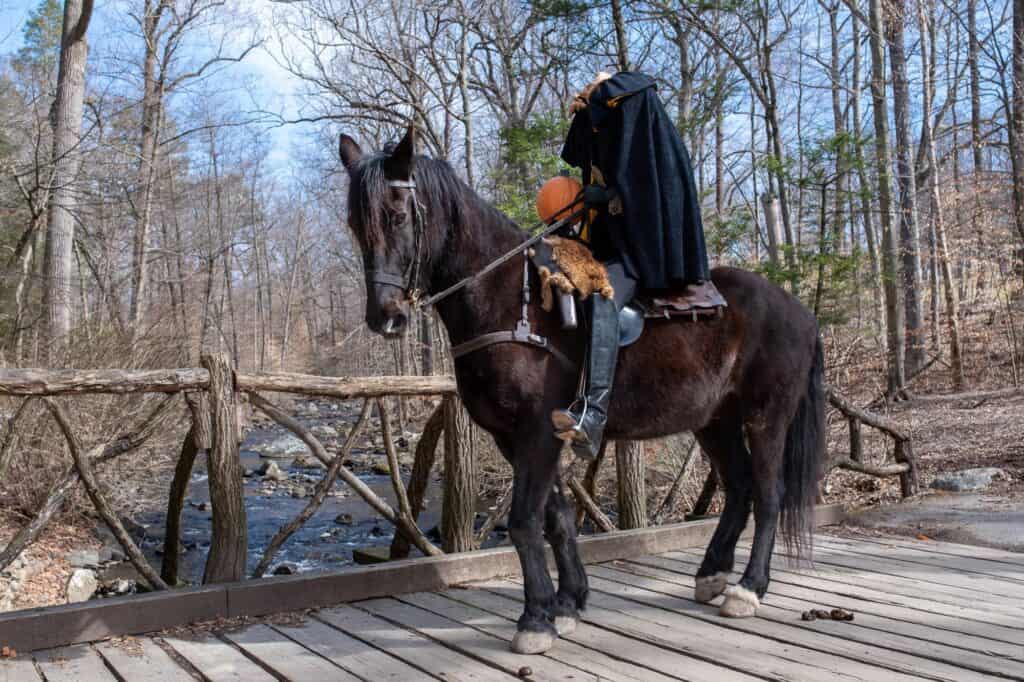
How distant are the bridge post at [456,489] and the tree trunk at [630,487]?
1.17 metres

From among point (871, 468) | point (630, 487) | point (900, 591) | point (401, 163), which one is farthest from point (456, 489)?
point (871, 468)

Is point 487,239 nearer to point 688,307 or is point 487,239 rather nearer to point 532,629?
point 688,307

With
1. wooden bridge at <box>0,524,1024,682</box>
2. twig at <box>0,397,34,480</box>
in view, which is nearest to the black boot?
wooden bridge at <box>0,524,1024,682</box>

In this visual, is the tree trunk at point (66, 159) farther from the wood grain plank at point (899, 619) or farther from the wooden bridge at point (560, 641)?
the wood grain plank at point (899, 619)

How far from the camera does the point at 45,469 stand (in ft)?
25.7

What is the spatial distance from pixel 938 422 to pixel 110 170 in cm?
1173

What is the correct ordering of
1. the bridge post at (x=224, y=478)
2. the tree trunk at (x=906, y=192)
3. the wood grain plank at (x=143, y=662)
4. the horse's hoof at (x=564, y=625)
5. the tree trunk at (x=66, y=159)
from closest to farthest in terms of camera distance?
the wood grain plank at (x=143, y=662) < the horse's hoof at (x=564, y=625) < the bridge post at (x=224, y=478) < the tree trunk at (x=66, y=159) < the tree trunk at (x=906, y=192)

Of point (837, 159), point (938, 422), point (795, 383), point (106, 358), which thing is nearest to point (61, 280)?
point (106, 358)

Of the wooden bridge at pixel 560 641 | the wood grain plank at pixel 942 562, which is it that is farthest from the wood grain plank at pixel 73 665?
the wood grain plank at pixel 942 562

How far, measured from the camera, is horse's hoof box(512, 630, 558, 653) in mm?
2986

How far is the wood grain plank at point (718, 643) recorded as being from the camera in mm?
2713

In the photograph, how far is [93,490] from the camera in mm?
3586

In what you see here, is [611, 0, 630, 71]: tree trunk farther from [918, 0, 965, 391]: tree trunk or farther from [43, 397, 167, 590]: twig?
[43, 397, 167, 590]: twig

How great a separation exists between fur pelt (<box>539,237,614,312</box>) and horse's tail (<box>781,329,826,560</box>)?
139 centimetres
